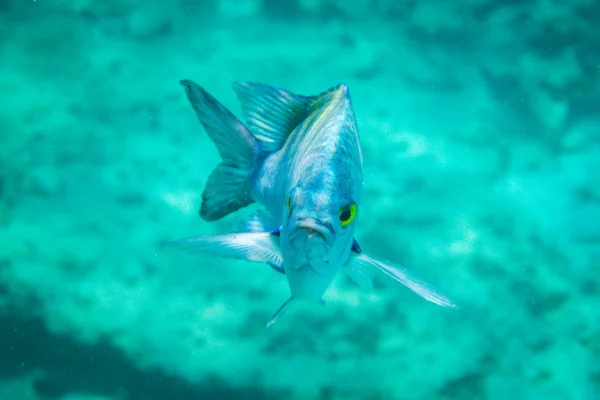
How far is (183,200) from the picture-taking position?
29.0 feet

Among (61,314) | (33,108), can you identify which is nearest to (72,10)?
(33,108)

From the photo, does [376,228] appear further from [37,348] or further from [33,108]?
[37,348]

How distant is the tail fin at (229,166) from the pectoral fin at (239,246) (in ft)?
3.36

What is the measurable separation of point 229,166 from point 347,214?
1.46 meters

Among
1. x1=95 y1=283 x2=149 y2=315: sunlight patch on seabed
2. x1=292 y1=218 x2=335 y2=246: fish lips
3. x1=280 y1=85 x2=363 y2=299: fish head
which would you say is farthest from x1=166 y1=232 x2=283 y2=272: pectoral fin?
x1=95 y1=283 x2=149 y2=315: sunlight patch on seabed

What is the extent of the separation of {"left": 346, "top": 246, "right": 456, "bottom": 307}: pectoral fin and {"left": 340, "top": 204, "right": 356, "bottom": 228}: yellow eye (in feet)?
1.42

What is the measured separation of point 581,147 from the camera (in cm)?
870

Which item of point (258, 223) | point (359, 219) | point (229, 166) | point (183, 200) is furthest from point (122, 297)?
point (258, 223)

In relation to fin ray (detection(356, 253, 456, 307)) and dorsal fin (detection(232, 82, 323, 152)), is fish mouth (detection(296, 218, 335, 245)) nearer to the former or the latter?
fin ray (detection(356, 253, 456, 307))

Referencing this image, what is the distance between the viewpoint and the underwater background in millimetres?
8062

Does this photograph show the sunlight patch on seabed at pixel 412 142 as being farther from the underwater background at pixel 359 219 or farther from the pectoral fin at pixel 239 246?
the pectoral fin at pixel 239 246

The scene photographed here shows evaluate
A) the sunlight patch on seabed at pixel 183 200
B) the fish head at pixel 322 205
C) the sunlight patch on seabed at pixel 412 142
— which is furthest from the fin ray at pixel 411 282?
the sunlight patch on seabed at pixel 183 200

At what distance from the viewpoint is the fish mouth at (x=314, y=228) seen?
1.92m

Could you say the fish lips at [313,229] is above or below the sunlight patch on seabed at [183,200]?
below
